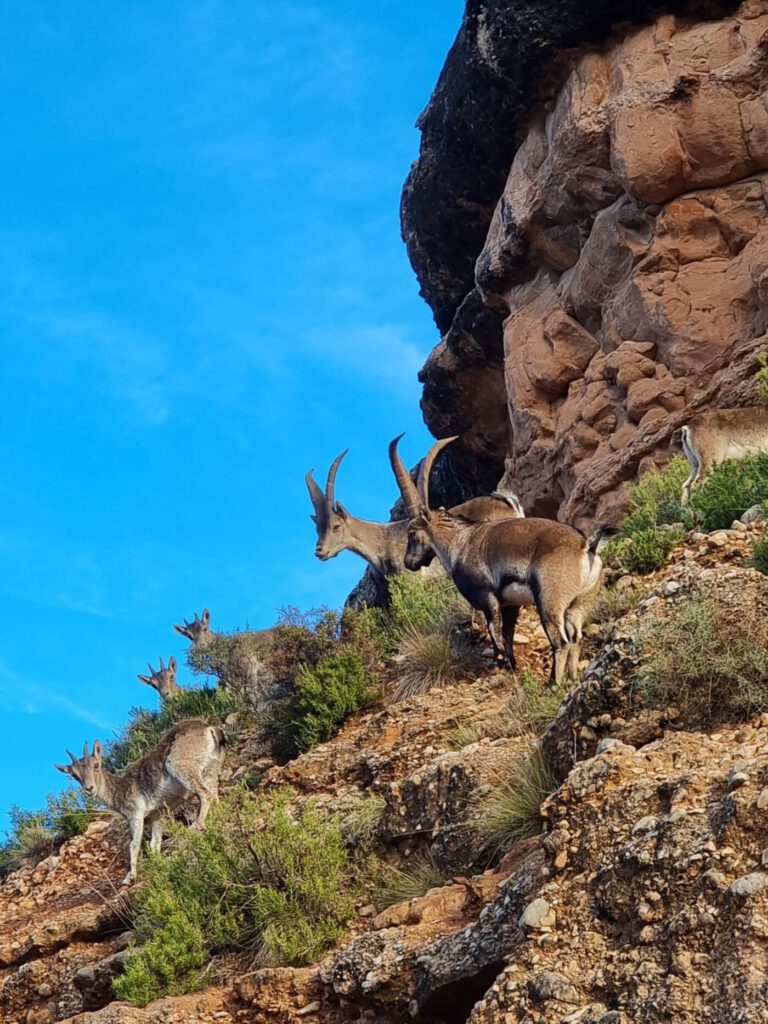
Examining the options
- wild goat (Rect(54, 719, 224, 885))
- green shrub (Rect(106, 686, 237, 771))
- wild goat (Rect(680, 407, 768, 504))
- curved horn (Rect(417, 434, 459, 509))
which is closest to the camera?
wild goat (Rect(54, 719, 224, 885))

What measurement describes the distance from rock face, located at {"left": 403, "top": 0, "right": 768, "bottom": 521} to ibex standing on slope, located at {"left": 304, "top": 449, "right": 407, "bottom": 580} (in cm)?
224

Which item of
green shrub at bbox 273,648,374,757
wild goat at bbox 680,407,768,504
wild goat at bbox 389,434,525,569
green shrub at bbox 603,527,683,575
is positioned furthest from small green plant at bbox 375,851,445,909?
wild goat at bbox 680,407,768,504

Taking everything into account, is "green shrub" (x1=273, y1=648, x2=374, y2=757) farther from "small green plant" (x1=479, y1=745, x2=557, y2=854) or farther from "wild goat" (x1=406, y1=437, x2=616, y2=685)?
"small green plant" (x1=479, y1=745, x2=557, y2=854)

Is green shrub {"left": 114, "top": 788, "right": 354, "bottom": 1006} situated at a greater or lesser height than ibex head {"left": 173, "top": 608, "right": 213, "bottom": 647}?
lesser

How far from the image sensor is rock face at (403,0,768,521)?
1784 centimetres

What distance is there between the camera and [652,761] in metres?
7.54

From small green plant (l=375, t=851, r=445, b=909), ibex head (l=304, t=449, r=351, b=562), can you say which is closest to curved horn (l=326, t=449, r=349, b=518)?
ibex head (l=304, t=449, r=351, b=562)

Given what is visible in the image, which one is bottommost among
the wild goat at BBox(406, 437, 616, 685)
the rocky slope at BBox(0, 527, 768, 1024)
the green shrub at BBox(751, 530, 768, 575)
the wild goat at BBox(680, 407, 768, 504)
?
the rocky slope at BBox(0, 527, 768, 1024)

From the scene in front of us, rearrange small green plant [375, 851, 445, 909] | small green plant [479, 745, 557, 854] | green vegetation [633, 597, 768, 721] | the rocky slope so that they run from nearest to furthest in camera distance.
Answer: the rocky slope
green vegetation [633, 597, 768, 721]
small green plant [479, 745, 557, 854]
small green plant [375, 851, 445, 909]

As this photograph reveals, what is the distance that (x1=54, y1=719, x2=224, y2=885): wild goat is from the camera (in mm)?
14148

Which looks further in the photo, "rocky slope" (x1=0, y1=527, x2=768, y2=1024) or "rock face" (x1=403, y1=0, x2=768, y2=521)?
"rock face" (x1=403, y1=0, x2=768, y2=521)

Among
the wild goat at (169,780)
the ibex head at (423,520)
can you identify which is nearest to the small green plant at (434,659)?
the ibex head at (423,520)

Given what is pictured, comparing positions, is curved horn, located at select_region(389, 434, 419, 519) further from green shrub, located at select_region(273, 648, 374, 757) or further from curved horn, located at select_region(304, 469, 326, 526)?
curved horn, located at select_region(304, 469, 326, 526)

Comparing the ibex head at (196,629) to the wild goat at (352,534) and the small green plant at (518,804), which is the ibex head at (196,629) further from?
the small green plant at (518,804)
